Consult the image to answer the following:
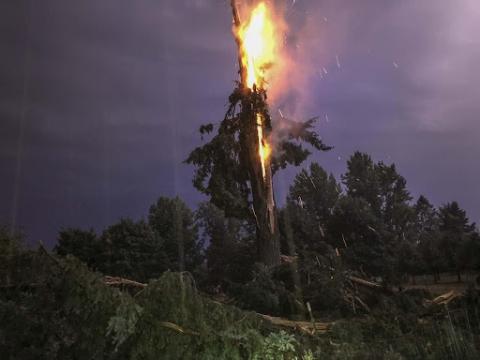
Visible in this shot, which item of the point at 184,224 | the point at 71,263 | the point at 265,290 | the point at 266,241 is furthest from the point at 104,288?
the point at 184,224

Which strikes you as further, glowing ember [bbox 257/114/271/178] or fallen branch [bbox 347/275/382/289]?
glowing ember [bbox 257/114/271/178]

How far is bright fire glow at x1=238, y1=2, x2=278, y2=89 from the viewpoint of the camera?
1742cm

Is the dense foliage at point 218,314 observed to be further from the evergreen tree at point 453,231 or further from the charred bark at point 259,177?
the evergreen tree at point 453,231

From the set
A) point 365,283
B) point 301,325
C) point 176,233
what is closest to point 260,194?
point 365,283

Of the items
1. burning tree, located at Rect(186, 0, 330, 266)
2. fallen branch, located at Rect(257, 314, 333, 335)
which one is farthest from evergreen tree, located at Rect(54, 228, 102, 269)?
fallen branch, located at Rect(257, 314, 333, 335)

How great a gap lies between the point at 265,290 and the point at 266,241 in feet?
19.8

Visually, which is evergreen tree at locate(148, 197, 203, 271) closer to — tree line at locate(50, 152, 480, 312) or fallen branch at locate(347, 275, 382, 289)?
tree line at locate(50, 152, 480, 312)

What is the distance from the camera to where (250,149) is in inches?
651

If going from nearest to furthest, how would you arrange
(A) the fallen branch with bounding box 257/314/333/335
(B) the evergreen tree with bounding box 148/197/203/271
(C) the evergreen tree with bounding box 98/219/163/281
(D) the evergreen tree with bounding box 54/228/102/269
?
(A) the fallen branch with bounding box 257/314/333/335 < (D) the evergreen tree with bounding box 54/228/102/269 < (C) the evergreen tree with bounding box 98/219/163/281 < (B) the evergreen tree with bounding box 148/197/203/271

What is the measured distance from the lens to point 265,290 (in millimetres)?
9820

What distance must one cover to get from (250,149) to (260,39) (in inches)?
186

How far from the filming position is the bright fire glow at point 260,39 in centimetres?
1742

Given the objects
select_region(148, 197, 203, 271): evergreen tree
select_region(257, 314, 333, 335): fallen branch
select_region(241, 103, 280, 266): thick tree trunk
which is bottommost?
select_region(257, 314, 333, 335): fallen branch

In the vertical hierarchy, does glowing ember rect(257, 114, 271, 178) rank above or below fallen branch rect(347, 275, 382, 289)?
above
